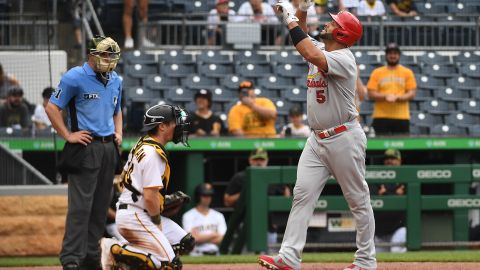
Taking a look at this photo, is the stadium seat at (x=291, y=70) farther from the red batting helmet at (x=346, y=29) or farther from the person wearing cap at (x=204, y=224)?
the red batting helmet at (x=346, y=29)

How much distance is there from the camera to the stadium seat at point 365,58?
644 inches

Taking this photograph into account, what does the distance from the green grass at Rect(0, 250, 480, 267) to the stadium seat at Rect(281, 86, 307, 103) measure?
420 cm

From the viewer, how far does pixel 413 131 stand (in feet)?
49.5

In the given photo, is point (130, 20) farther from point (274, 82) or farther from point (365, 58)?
point (365, 58)

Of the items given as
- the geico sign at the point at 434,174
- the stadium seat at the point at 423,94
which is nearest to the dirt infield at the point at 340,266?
the geico sign at the point at 434,174

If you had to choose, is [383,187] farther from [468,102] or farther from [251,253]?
[468,102]

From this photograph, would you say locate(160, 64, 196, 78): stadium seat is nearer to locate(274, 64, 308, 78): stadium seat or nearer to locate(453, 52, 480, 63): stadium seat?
locate(274, 64, 308, 78): stadium seat

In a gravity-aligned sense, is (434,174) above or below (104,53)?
below

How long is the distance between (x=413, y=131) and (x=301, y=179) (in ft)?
22.7

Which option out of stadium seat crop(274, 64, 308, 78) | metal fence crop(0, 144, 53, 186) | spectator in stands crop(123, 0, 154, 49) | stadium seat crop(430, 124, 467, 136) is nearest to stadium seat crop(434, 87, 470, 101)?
stadium seat crop(430, 124, 467, 136)

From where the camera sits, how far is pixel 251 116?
13406mm

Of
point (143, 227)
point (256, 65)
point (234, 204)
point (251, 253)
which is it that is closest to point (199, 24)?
point (256, 65)

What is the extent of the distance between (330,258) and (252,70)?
5642 millimetres

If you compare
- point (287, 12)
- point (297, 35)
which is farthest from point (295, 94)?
point (297, 35)
